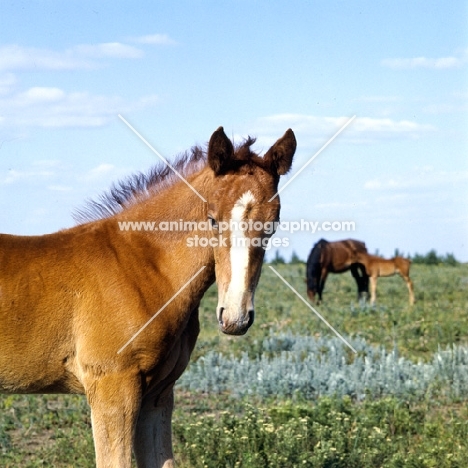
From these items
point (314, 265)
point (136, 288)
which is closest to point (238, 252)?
point (136, 288)

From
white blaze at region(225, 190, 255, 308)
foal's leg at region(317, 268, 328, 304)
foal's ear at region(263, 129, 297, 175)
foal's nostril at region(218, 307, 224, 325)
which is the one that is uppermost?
foal's leg at region(317, 268, 328, 304)

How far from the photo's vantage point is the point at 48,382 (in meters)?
5.22

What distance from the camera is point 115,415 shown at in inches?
195

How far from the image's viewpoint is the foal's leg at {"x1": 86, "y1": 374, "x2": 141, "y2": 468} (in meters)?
4.96

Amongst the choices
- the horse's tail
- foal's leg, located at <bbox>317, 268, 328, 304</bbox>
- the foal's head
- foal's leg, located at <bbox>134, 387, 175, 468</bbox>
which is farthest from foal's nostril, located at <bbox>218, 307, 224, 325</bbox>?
the horse's tail

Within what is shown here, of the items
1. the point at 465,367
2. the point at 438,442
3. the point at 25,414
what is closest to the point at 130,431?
the point at 438,442

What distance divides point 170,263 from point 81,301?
62 centimetres

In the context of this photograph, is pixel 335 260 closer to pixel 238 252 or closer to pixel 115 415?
pixel 115 415

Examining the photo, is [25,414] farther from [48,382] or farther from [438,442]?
[438,442]

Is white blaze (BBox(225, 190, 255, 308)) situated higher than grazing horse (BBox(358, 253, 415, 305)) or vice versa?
grazing horse (BBox(358, 253, 415, 305))

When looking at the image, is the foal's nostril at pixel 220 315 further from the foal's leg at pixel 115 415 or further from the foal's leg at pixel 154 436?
the foal's leg at pixel 154 436

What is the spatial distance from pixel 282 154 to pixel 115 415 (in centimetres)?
192

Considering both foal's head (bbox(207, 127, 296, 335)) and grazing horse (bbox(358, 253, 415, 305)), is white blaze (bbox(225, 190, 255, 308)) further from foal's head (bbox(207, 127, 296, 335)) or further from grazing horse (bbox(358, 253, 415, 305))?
grazing horse (bbox(358, 253, 415, 305))

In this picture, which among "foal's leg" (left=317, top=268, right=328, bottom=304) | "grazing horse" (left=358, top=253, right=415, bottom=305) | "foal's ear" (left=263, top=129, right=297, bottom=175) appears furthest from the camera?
"grazing horse" (left=358, top=253, right=415, bottom=305)
